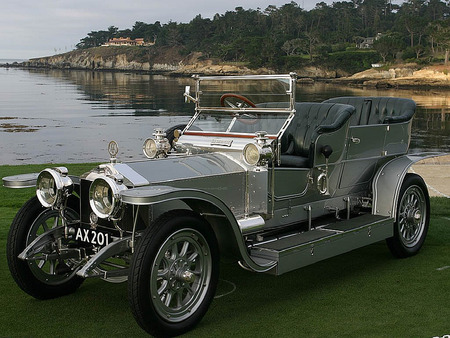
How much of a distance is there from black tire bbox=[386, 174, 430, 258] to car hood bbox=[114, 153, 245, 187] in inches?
85.4

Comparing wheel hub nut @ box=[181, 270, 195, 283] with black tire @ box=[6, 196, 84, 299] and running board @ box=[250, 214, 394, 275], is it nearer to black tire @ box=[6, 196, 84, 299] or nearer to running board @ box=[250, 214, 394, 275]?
running board @ box=[250, 214, 394, 275]

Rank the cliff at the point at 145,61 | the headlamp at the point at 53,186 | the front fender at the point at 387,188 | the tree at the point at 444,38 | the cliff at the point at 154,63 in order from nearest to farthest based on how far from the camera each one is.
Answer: the headlamp at the point at 53,186, the front fender at the point at 387,188, the tree at the point at 444,38, the cliff at the point at 154,63, the cliff at the point at 145,61

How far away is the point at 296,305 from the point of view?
5.12 meters

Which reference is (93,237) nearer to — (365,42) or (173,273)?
(173,273)

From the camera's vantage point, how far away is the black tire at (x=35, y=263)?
5000 millimetres

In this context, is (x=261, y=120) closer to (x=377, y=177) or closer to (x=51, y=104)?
(x=377, y=177)

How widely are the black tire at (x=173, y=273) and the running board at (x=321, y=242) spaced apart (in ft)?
1.94

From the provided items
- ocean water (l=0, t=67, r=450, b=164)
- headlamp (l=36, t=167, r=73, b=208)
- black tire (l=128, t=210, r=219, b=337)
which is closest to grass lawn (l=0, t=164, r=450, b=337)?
black tire (l=128, t=210, r=219, b=337)

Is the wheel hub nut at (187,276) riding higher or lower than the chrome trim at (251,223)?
lower

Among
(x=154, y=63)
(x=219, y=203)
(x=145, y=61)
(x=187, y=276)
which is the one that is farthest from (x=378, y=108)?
(x=145, y=61)

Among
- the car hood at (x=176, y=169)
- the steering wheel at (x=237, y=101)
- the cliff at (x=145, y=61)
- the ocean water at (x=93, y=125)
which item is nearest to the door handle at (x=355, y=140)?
the steering wheel at (x=237, y=101)

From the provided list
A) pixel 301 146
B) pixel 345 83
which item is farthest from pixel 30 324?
pixel 345 83

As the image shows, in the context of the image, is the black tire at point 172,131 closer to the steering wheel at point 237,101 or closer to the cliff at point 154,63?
the steering wheel at point 237,101

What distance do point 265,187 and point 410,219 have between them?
222cm
